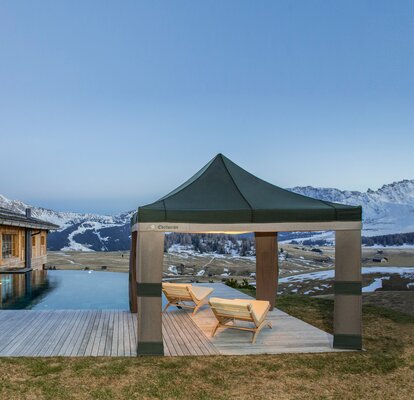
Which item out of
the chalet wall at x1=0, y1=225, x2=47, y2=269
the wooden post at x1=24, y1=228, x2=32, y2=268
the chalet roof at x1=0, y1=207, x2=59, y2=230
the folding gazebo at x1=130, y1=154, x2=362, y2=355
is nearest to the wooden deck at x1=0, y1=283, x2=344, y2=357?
the folding gazebo at x1=130, y1=154, x2=362, y2=355

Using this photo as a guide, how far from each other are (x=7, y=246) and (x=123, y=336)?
53.7 feet

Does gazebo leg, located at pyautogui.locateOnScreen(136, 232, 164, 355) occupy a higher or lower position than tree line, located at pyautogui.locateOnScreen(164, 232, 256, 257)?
higher

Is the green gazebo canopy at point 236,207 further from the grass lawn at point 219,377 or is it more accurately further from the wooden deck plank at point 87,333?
the wooden deck plank at point 87,333

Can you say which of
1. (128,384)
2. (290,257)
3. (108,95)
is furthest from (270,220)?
(290,257)

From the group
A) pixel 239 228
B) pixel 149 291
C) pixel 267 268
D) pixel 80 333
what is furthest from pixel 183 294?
pixel 239 228

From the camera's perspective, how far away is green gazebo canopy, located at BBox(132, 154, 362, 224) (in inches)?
294

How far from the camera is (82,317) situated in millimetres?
10219

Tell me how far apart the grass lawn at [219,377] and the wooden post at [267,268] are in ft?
13.6

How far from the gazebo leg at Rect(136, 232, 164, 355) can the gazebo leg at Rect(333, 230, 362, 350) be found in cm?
335

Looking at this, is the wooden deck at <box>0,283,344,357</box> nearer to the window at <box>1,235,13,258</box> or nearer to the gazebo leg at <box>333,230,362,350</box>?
the gazebo leg at <box>333,230,362,350</box>

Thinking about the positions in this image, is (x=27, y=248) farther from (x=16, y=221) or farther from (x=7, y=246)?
(x=16, y=221)

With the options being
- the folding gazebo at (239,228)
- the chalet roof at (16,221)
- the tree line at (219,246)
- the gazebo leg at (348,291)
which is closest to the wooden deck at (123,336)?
the gazebo leg at (348,291)

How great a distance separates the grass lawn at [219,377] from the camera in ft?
18.1

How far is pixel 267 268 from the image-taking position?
11594 mm
